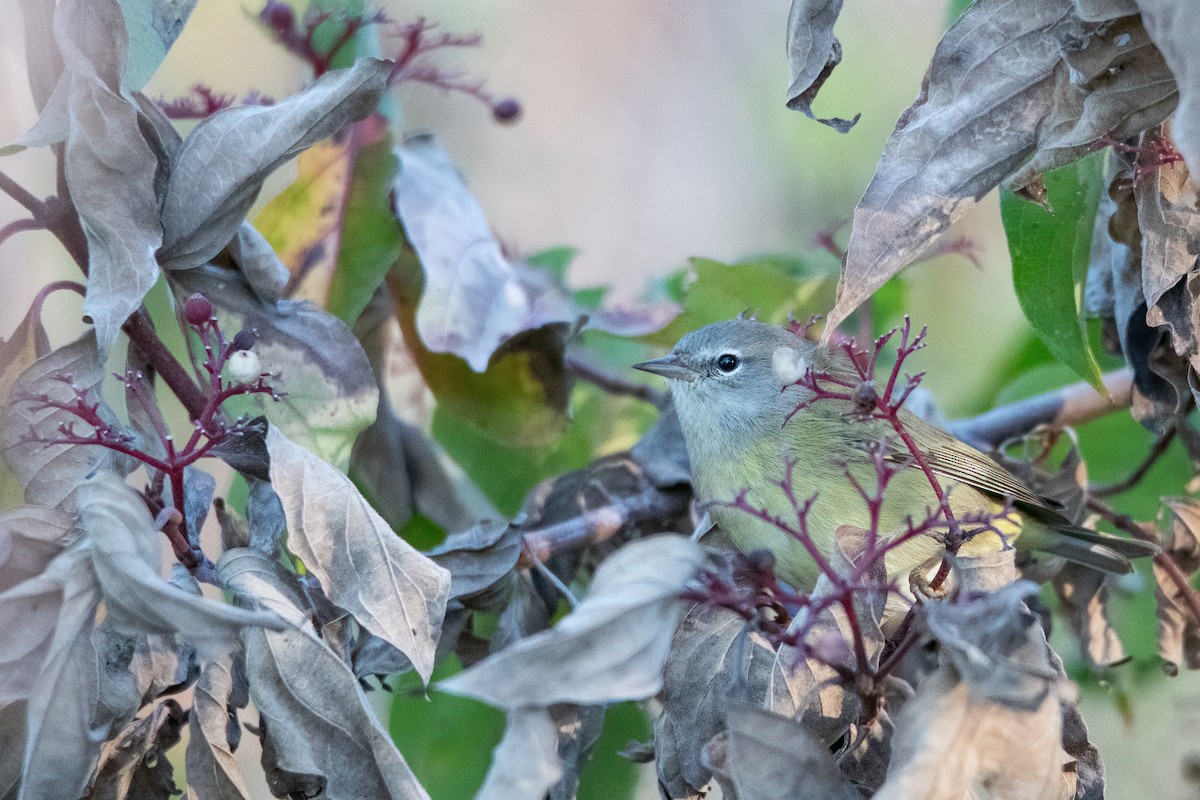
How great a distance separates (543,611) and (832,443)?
90 cm

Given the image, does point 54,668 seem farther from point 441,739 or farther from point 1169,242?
point 1169,242

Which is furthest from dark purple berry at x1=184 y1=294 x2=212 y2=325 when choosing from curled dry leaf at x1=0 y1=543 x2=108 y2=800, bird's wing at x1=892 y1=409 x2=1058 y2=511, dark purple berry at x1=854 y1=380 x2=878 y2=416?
bird's wing at x1=892 y1=409 x2=1058 y2=511

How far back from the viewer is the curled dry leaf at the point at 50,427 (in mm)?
1637

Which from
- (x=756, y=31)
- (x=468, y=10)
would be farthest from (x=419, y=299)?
(x=756, y=31)

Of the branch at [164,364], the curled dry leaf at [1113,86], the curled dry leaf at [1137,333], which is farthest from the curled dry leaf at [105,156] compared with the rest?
the curled dry leaf at [1137,333]

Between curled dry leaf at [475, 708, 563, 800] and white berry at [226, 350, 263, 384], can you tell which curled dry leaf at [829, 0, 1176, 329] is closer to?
curled dry leaf at [475, 708, 563, 800]

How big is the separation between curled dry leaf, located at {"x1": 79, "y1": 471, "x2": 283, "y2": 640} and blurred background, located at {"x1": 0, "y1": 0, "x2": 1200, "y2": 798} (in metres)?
1.70

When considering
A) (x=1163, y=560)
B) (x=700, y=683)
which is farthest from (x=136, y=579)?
(x=1163, y=560)

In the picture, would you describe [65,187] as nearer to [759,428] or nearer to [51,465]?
[51,465]

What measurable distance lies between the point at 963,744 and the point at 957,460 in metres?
1.52

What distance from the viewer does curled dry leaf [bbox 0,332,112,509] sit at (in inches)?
64.4

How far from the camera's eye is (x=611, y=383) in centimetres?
303

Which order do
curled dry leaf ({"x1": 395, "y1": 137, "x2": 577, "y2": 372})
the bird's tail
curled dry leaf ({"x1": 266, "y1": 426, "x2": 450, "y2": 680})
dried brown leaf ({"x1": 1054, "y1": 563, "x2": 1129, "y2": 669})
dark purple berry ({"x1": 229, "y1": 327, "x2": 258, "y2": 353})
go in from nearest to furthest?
curled dry leaf ({"x1": 266, "y1": 426, "x2": 450, "y2": 680}) → dark purple berry ({"x1": 229, "y1": 327, "x2": 258, "y2": 353}) → curled dry leaf ({"x1": 395, "y1": 137, "x2": 577, "y2": 372}) → the bird's tail → dried brown leaf ({"x1": 1054, "y1": 563, "x2": 1129, "y2": 669})

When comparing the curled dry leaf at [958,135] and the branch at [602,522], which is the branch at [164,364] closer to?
the branch at [602,522]
